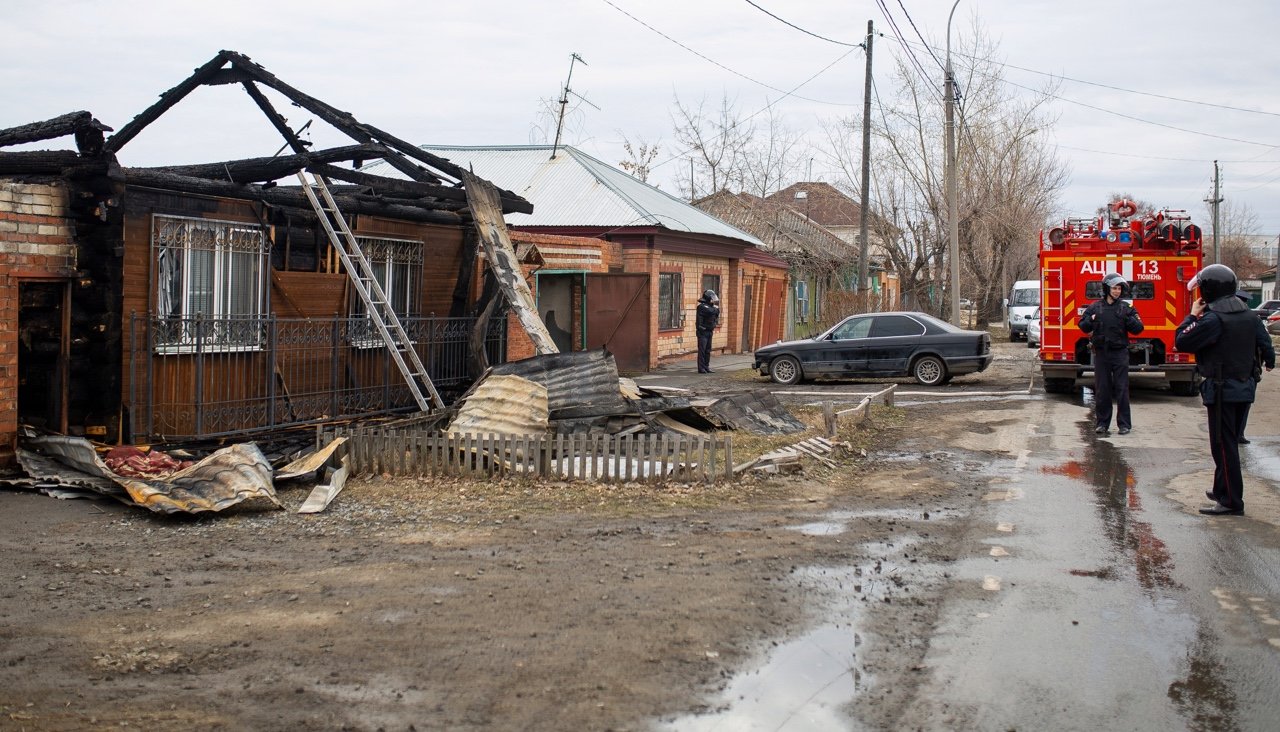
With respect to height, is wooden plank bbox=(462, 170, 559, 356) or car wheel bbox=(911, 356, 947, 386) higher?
wooden plank bbox=(462, 170, 559, 356)

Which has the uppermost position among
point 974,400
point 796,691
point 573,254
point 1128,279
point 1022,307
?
point 573,254

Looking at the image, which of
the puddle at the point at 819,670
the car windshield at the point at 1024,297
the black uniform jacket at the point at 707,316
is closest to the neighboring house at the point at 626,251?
the black uniform jacket at the point at 707,316

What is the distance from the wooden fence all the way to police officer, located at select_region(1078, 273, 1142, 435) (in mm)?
5540

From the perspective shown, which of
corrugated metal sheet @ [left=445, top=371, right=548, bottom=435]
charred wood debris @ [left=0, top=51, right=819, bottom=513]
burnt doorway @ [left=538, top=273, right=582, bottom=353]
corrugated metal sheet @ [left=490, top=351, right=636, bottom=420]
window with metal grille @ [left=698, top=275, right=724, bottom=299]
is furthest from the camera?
window with metal grille @ [left=698, top=275, right=724, bottom=299]

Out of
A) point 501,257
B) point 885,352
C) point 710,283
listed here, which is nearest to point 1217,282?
point 501,257

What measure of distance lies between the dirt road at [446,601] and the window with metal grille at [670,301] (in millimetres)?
14900

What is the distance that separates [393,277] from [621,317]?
8.52 meters

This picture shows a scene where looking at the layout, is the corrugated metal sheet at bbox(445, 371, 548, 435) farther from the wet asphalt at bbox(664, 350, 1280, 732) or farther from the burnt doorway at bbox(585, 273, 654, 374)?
the burnt doorway at bbox(585, 273, 654, 374)

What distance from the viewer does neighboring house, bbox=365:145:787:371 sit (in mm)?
22594

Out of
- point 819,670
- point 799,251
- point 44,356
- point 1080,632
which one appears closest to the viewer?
point 819,670

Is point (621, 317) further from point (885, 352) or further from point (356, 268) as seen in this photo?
point (356, 268)

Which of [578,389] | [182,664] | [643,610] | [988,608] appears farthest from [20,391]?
[988,608]

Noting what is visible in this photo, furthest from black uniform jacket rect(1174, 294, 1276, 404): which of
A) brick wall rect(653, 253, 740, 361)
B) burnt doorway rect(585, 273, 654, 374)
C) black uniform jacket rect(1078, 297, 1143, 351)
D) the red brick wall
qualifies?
brick wall rect(653, 253, 740, 361)

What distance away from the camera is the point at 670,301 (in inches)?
989
